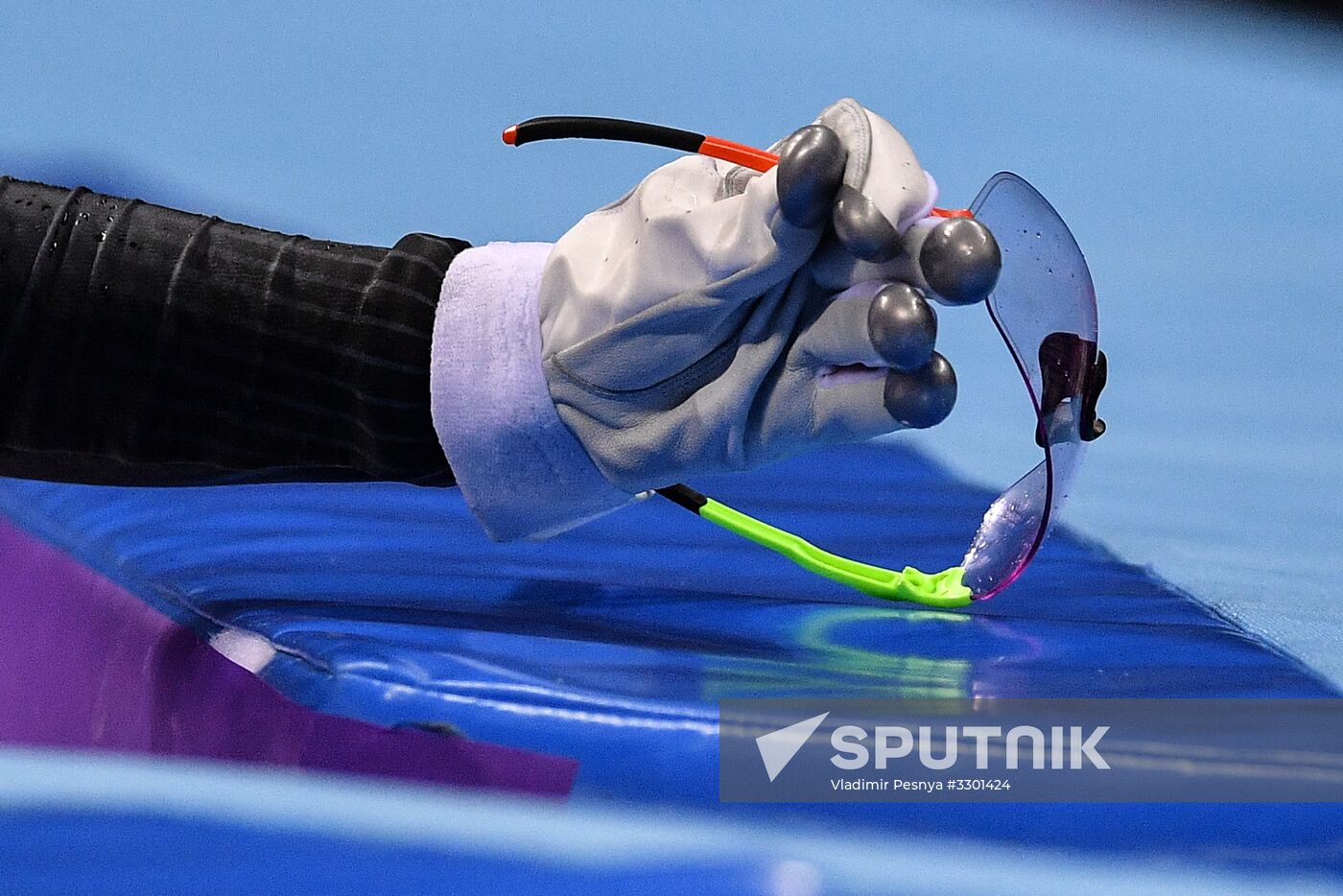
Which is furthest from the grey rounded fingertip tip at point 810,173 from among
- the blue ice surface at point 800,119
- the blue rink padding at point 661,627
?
the blue ice surface at point 800,119

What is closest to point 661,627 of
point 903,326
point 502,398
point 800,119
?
point 502,398

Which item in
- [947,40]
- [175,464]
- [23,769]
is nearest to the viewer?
[23,769]

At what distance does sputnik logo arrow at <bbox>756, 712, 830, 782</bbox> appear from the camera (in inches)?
25.4

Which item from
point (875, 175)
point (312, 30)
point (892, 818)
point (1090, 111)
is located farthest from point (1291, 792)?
point (312, 30)

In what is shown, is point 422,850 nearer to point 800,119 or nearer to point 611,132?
point 611,132

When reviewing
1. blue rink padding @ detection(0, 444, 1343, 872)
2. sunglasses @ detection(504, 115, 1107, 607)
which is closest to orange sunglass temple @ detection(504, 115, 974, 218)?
sunglasses @ detection(504, 115, 1107, 607)

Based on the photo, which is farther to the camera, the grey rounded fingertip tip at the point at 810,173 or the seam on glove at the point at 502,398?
the seam on glove at the point at 502,398

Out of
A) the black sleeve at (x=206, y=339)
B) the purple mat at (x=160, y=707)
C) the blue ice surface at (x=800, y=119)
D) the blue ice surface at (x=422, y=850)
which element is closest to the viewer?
the blue ice surface at (x=422, y=850)

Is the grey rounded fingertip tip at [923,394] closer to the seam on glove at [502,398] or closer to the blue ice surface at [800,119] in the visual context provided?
the seam on glove at [502,398]

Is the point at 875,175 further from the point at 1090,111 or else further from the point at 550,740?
the point at 1090,111

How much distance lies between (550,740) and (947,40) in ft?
6.38

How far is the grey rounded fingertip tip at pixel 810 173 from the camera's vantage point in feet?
2.04

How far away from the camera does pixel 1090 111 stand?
87.9 inches

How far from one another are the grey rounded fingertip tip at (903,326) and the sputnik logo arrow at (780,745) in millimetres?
162
